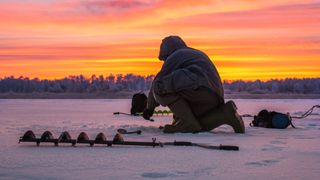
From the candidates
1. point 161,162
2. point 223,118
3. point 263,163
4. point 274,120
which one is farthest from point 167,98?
point 263,163

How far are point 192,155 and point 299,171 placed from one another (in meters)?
1.62

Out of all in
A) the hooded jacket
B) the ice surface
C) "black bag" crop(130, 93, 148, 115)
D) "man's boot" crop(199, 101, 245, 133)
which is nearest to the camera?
the ice surface

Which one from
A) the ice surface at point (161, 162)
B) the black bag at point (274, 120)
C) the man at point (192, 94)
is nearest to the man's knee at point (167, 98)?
the man at point (192, 94)

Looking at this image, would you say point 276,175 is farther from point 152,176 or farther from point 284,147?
point 284,147

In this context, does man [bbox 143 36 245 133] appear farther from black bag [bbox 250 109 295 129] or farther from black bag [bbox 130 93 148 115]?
black bag [bbox 130 93 148 115]

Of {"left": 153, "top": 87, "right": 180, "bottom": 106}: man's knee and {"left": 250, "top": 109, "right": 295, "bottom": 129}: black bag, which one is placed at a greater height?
{"left": 153, "top": 87, "right": 180, "bottom": 106}: man's knee

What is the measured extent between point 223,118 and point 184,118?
750mm

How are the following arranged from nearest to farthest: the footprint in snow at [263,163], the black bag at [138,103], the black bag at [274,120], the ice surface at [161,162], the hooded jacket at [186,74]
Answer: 1. the ice surface at [161,162]
2. the footprint in snow at [263,163]
3. the hooded jacket at [186,74]
4. the black bag at [274,120]
5. the black bag at [138,103]

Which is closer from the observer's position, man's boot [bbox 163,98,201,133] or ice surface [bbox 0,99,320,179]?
ice surface [bbox 0,99,320,179]

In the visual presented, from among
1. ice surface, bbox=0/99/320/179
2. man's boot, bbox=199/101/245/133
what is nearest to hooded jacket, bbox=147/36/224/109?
man's boot, bbox=199/101/245/133

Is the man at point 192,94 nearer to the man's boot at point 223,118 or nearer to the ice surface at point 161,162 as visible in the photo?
the man's boot at point 223,118

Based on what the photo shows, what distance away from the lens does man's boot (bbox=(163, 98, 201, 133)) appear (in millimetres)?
10133

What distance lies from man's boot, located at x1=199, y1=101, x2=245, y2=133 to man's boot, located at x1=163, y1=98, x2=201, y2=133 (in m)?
0.30

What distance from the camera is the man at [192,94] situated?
10133mm
